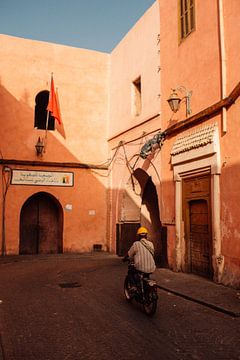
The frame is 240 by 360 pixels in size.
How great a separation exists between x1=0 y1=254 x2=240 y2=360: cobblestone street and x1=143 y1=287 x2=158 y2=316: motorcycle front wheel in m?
0.13

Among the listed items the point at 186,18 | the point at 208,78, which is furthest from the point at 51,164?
the point at 208,78

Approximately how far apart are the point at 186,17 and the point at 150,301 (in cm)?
837

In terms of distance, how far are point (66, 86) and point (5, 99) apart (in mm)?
2701

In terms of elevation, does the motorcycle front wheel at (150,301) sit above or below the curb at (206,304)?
above

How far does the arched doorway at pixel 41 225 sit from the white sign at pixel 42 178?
2.12 feet

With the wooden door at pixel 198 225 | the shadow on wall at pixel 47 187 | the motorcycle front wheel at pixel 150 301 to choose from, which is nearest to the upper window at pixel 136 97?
the shadow on wall at pixel 47 187

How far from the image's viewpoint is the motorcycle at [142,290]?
6.45m

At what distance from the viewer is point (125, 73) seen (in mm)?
15695

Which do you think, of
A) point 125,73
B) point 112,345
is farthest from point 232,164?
point 125,73

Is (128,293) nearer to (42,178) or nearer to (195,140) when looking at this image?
(195,140)

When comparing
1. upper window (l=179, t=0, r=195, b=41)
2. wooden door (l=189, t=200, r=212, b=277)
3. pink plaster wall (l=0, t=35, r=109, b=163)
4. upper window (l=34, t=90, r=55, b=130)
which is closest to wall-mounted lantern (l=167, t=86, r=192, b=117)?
upper window (l=179, t=0, r=195, b=41)

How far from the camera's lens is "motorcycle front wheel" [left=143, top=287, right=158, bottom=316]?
6.43m

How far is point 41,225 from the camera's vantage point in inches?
650

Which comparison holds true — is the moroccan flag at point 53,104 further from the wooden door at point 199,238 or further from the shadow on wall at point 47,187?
the wooden door at point 199,238
